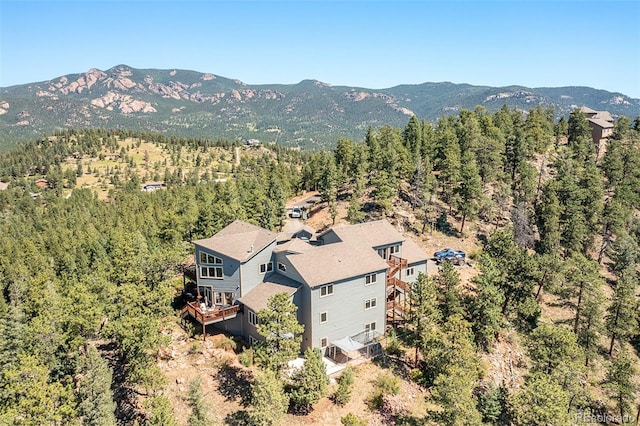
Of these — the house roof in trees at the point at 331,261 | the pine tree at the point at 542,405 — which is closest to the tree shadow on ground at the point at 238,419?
the house roof in trees at the point at 331,261

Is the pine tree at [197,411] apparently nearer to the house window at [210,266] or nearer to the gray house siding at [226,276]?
the gray house siding at [226,276]

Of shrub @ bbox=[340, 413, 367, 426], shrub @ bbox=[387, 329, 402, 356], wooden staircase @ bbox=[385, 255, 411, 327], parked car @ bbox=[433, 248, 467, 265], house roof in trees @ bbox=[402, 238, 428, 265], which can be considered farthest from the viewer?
parked car @ bbox=[433, 248, 467, 265]

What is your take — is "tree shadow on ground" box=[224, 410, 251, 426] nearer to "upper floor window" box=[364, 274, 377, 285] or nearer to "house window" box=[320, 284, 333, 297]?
"house window" box=[320, 284, 333, 297]

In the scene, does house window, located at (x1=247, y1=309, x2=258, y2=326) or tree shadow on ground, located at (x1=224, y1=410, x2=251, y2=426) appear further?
house window, located at (x1=247, y1=309, x2=258, y2=326)

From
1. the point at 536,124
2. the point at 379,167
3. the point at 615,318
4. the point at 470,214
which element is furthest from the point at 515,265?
the point at 536,124

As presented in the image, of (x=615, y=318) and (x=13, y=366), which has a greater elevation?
(x=13, y=366)

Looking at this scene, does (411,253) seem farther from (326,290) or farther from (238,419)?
(238,419)

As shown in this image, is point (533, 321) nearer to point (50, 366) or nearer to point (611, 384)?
point (611, 384)

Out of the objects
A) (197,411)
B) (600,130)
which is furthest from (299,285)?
(600,130)

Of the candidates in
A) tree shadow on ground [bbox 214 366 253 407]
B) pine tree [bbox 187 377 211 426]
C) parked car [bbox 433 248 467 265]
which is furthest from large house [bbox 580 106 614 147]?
pine tree [bbox 187 377 211 426]
